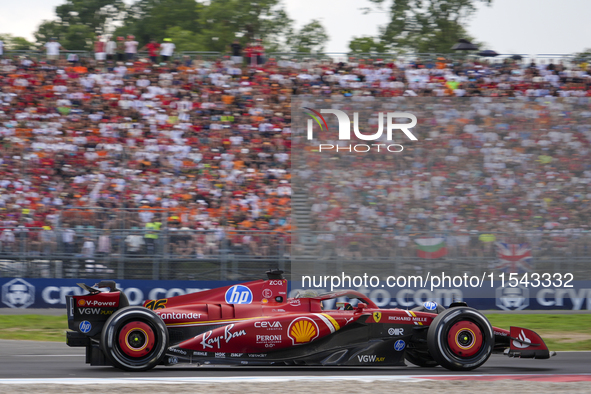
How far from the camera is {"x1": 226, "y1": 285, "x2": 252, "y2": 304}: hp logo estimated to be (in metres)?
7.51

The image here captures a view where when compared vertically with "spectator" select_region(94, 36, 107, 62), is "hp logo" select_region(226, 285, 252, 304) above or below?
below

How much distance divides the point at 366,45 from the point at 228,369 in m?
32.0

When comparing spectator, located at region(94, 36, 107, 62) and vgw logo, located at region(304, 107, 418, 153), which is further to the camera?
spectator, located at region(94, 36, 107, 62)

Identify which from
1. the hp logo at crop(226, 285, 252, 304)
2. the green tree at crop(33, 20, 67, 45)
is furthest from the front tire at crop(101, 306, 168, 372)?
the green tree at crop(33, 20, 67, 45)

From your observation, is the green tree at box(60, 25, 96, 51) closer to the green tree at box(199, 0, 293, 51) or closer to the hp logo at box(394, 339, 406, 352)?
the green tree at box(199, 0, 293, 51)

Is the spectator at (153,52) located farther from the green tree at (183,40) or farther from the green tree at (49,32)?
the green tree at (49,32)

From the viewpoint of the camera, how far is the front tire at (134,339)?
6941 millimetres

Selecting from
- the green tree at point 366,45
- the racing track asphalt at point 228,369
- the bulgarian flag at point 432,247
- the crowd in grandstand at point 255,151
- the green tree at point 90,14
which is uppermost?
the green tree at point 90,14

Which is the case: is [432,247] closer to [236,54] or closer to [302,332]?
[302,332]

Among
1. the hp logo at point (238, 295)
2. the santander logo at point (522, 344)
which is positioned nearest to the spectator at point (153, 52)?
the hp logo at point (238, 295)

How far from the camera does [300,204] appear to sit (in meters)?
15.7

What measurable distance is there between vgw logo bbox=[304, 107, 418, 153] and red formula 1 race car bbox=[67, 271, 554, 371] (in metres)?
9.36

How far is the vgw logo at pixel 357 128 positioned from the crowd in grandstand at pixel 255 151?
14.6 inches

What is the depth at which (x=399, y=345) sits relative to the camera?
7.33 meters
